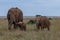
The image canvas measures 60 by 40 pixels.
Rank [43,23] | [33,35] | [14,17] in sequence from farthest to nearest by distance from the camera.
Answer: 1. [14,17]
2. [43,23]
3. [33,35]

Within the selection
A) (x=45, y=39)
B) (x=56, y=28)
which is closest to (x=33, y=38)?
(x=45, y=39)

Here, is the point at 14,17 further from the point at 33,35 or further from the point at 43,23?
the point at 33,35

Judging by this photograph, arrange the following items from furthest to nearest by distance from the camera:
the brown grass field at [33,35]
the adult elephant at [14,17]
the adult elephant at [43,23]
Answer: the adult elephant at [14,17] → the adult elephant at [43,23] → the brown grass field at [33,35]

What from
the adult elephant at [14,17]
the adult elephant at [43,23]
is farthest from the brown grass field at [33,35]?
the adult elephant at [14,17]

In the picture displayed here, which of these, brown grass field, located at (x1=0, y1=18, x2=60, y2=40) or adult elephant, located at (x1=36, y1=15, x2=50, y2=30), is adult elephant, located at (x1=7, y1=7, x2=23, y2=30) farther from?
brown grass field, located at (x1=0, y1=18, x2=60, y2=40)

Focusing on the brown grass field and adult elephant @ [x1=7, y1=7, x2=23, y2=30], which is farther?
adult elephant @ [x1=7, y1=7, x2=23, y2=30]

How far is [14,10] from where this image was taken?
17.1 m

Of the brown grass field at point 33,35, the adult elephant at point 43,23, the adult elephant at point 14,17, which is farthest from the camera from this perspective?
the adult elephant at point 14,17

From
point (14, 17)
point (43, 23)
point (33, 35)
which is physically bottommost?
point (43, 23)

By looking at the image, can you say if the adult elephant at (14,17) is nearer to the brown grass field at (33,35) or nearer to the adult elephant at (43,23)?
the adult elephant at (43,23)

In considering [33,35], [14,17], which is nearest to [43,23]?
[14,17]

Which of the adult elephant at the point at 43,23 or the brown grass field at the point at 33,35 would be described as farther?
the adult elephant at the point at 43,23

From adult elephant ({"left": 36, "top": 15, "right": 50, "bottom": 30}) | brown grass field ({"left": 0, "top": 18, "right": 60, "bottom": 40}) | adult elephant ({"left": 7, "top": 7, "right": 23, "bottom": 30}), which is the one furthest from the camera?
adult elephant ({"left": 7, "top": 7, "right": 23, "bottom": 30})

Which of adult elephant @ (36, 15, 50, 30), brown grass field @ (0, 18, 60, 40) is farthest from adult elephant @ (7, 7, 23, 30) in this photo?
brown grass field @ (0, 18, 60, 40)
